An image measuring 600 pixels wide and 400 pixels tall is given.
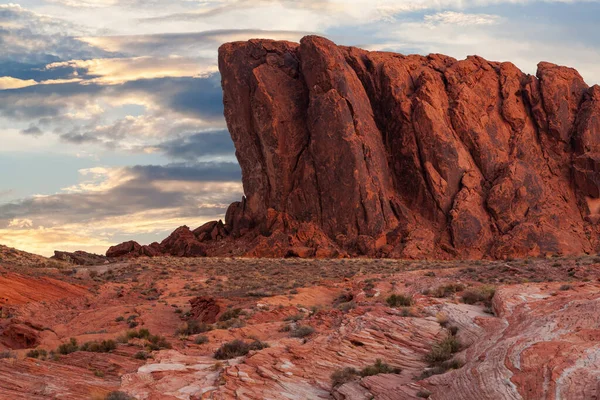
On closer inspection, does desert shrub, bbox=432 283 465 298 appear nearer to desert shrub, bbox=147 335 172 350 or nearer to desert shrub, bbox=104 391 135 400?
desert shrub, bbox=147 335 172 350

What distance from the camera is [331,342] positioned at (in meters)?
17.5

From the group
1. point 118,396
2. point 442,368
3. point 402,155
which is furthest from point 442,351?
point 402,155

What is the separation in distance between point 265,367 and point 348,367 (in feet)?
6.37

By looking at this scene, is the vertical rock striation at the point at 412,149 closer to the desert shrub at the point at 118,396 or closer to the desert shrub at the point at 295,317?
the desert shrub at the point at 295,317

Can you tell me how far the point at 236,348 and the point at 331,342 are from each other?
2.69 meters

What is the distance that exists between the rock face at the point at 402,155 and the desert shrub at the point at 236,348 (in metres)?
37.6

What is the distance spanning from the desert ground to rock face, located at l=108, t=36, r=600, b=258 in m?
27.1

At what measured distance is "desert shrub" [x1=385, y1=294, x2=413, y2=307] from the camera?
73.4ft

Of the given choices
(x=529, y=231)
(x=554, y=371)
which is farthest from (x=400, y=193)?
(x=554, y=371)

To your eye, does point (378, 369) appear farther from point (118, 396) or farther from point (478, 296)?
point (478, 296)

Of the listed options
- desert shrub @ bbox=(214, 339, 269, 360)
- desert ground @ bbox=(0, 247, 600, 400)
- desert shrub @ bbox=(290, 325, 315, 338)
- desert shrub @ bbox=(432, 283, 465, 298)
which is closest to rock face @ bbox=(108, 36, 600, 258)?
desert ground @ bbox=(0, 247, 600, 400)

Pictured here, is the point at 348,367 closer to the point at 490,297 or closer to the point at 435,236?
the point at 490,297

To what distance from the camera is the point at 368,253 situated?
5712 cm

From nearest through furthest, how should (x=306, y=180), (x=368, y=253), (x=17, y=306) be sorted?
(x=17, y=306)
(x=368, y=253)
(x=306, y=180)
